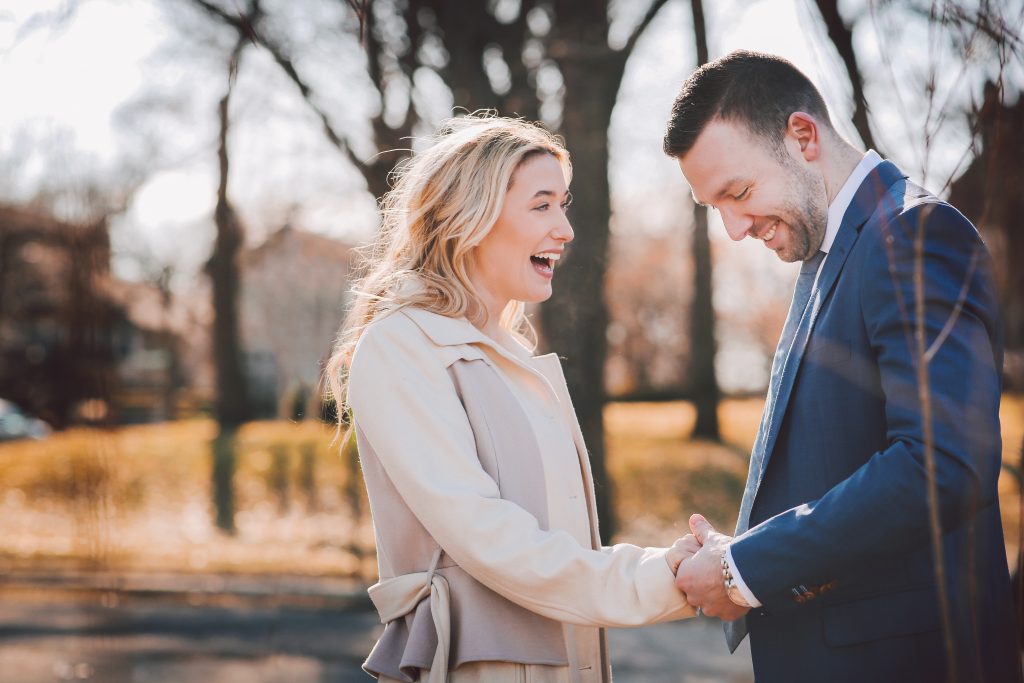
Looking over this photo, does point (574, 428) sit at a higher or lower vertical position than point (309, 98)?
lower

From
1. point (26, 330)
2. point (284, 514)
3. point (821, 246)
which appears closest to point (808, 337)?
point (821, 246)

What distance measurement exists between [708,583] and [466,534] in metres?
0.64

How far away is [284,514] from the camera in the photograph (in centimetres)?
1334

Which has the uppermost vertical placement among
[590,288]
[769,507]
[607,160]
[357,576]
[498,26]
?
[498,26]

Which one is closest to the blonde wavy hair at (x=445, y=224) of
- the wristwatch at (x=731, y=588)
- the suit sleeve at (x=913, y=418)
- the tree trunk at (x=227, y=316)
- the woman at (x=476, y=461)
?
the woman at (x=476, y=461)

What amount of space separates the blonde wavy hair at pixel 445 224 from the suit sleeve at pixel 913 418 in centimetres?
112

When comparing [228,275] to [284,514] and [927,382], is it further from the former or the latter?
[927,382]

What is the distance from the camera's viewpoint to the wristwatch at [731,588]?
226 centimetres

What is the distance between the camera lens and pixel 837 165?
96.5 inches

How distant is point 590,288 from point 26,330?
28676 millimetres

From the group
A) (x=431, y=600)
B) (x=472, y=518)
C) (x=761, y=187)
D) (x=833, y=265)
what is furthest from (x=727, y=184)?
(x=431, y=600)

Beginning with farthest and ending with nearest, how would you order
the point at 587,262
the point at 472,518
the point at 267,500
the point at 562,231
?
1. the point at 267,500
2. the point at 587,262
3. the point at 562,231
4. the point at 472,518

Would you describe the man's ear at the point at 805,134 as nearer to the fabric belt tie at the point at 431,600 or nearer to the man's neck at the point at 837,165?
the man's neck at the point at 837,165

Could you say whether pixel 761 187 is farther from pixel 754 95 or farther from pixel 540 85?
pixel 540 85
